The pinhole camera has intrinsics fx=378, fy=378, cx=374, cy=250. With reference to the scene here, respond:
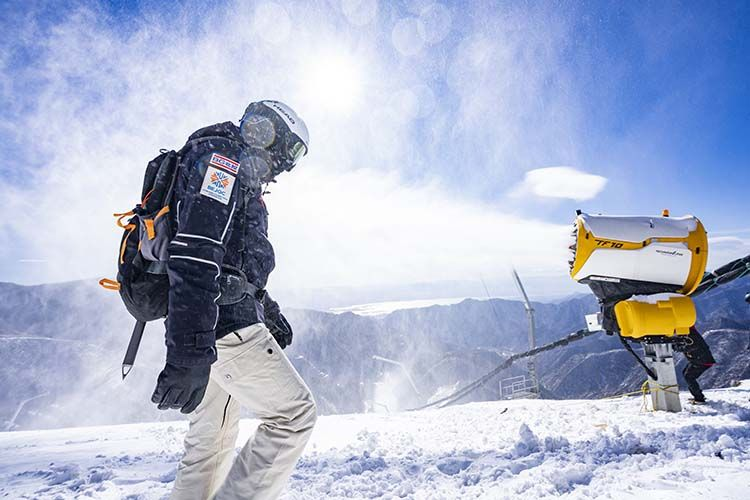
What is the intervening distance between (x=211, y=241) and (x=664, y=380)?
613 cm

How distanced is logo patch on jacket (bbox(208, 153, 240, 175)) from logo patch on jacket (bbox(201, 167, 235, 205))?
45mm

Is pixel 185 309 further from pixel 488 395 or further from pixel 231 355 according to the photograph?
pixel 488 395

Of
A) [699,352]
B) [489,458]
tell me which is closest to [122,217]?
[489,458]

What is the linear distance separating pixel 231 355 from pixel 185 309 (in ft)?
1.89

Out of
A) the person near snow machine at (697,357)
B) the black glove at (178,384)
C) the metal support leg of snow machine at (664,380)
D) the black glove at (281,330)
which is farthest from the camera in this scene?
the person near snow machine at (697,357)

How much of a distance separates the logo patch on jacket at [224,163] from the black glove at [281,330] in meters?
1.53

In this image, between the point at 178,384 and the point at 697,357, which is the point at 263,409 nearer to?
the point at 178,384

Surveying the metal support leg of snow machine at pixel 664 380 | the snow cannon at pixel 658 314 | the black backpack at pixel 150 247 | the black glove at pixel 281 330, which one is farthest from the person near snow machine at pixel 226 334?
the metal support leg of snow machine at pixel 664 380

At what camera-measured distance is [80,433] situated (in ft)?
26.2

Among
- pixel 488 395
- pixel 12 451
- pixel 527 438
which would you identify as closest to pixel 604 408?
pixel 527 438

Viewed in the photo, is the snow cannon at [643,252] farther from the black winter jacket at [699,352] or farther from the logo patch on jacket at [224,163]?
the logo patch on jacket at [224,163]

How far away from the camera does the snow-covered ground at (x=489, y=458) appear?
325 cm

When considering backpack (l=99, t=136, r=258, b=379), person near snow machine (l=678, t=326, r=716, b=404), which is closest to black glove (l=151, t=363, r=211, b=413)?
backpack (l=99, t=136, r=258, b=379)

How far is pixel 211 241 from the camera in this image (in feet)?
8.34
